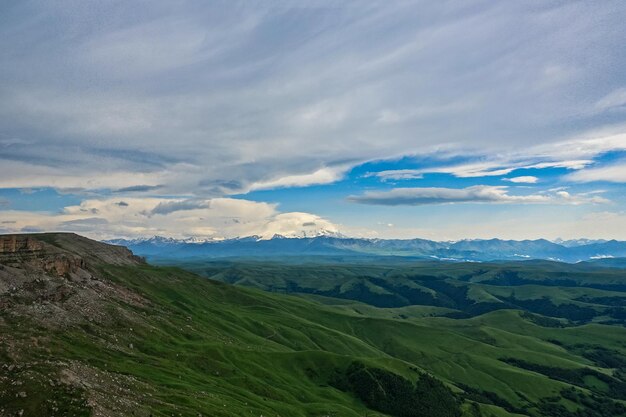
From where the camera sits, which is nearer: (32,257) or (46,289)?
(46,289)

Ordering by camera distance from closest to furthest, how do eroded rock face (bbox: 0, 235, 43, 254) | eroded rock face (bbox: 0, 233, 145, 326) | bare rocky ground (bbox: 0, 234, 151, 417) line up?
bare rocky ground (bbox: 0, 234, 151, 417) → eroded rock face (bbox: 0, 233, 145, 326) → eroded rock face (bbox: 0, 235, 43, 254)

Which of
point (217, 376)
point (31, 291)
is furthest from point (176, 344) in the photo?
point (31, 291)

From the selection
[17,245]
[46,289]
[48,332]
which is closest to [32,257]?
[17,245]

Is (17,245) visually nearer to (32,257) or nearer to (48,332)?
(32,257)

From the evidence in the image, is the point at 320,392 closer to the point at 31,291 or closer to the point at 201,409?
the point at 201,409

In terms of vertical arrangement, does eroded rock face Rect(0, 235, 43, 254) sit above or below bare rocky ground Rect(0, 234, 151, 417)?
above

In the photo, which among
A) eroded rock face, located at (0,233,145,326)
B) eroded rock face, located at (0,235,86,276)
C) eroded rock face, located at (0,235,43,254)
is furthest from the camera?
eroded rock face, located at (0,235,43,254)

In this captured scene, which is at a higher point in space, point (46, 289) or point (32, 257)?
point (32, 257)

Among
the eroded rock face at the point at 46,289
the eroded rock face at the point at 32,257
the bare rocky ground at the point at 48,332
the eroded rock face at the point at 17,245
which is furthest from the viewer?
the eroded rock face at the point at 17,245

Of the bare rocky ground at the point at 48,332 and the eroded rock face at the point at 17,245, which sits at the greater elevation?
the eroded rock face at the point at 17,245

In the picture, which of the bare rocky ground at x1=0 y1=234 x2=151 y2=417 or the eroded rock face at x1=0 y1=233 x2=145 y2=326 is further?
the eroded rock face at x1=0 y1=233 x2=145 y2=326

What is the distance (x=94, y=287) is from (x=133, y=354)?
5463 cm

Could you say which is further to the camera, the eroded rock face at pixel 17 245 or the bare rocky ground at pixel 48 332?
the eroded rock face at pixel 17 245

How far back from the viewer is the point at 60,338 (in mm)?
109625
